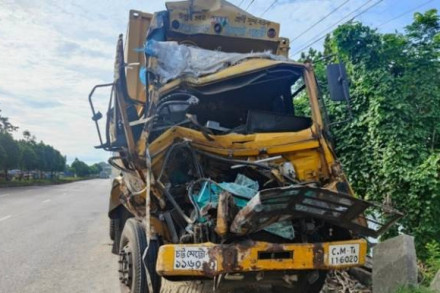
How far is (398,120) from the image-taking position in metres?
5.86

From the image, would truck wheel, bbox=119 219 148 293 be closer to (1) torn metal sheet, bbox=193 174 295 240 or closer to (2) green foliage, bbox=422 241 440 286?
(1) torn metal sheet, bbox=193 174 295 240

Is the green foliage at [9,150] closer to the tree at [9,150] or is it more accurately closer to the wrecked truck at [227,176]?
the tree at [9,150]

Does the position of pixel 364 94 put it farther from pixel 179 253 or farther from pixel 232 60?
pixel 179 253

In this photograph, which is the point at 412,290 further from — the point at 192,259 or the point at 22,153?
the point at 22,153

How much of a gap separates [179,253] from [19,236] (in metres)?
6.45

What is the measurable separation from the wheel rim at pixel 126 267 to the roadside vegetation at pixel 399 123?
2853mm

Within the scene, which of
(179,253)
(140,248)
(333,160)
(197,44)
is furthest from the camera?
(197,44)

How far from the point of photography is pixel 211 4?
5367mm

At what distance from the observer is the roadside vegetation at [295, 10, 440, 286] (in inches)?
215

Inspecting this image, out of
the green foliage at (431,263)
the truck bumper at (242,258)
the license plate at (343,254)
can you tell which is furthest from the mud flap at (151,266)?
the green foliage at (431,263)

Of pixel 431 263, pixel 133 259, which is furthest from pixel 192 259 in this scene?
pixel 431 263

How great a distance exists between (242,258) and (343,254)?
915mm

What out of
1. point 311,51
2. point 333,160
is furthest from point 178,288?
point 311,51

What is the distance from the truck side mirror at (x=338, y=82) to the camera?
4281 mm
